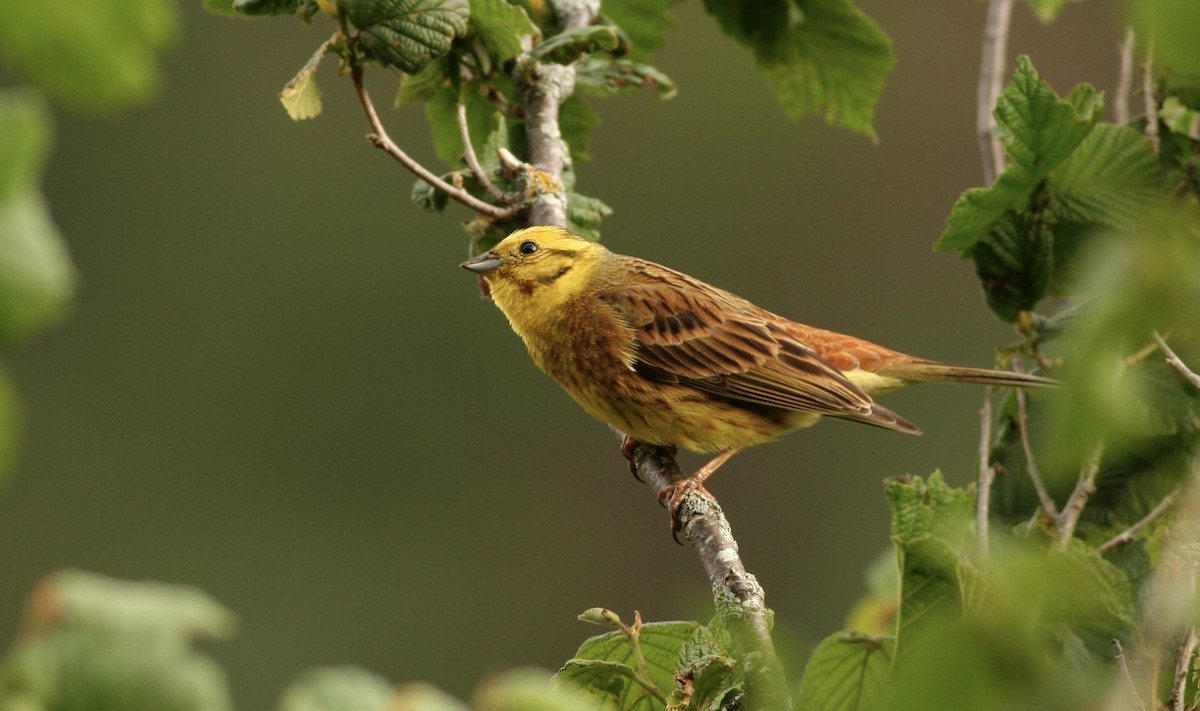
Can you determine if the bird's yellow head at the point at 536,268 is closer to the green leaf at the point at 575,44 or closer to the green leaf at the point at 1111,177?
the green leaf at the point at 575,44

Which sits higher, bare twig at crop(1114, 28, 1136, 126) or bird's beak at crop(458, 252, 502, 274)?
bird's beak at crop(458, 252, 502, 274)

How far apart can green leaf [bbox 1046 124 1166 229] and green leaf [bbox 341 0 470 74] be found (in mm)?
1341

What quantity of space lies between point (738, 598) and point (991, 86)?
185 centimetres

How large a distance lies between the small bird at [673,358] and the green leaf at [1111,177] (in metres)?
0.99

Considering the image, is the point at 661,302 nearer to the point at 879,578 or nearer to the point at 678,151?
the point at 879,578

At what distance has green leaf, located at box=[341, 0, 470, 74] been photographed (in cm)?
296

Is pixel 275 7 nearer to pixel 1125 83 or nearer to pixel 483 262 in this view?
pixel 483 262

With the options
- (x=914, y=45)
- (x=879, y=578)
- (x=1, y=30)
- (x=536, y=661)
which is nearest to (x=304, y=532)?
(x=536, y=661)

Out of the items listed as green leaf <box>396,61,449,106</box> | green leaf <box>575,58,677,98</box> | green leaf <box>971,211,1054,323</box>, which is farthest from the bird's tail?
green leaf <box>396,61,449,106</box>

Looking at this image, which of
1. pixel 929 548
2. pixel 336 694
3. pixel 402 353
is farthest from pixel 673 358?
pixel 402 353

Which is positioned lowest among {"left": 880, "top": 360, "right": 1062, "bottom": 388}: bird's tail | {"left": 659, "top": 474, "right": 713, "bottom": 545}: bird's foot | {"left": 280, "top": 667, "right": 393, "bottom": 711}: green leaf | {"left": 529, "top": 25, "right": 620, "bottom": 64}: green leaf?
{"left": 659, "top": 474, "right": 713, "bottom": 545}: bird's foot

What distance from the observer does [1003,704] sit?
69 cm

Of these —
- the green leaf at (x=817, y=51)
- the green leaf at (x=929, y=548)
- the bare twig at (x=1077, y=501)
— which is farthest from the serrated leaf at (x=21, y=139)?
the green leaf at (x=817, y=51)

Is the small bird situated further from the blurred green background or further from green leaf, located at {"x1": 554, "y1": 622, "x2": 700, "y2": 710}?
the blurred green background
